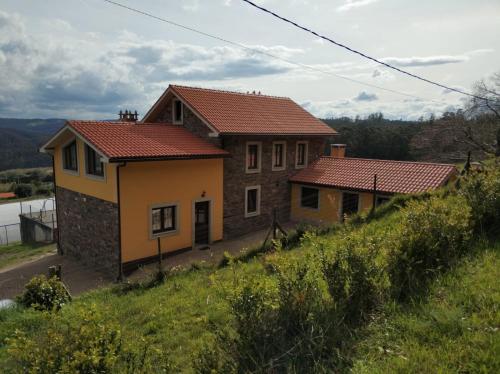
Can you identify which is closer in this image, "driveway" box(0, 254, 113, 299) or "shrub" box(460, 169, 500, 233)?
"shrub" box(460, 169, 500, 233)

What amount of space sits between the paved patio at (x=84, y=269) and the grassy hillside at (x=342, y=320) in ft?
21.1

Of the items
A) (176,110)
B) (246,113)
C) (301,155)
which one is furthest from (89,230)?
(301,155)

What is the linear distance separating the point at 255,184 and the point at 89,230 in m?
7.27

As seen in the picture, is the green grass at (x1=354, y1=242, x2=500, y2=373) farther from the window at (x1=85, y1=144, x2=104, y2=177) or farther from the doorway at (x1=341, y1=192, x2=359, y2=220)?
the doorway at (x1=341, y1=192, x2=359, y2=220)

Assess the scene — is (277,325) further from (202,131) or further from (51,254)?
(51,254)

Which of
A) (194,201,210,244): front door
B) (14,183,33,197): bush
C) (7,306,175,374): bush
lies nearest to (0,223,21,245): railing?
(194,201,210,244): front door

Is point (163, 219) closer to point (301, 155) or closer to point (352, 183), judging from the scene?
point (352, 183)

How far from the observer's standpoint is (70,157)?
48.3ft

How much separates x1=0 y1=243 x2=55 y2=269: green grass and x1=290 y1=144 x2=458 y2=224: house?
12.8 meters

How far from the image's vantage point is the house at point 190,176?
1191cm

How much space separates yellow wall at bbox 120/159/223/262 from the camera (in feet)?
38.4

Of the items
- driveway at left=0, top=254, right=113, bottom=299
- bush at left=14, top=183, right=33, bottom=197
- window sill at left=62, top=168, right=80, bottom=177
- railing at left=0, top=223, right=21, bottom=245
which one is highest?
window sill at left=62, top=168, right=80, bottom=177

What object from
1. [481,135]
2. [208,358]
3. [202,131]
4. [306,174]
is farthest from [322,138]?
[208,358]

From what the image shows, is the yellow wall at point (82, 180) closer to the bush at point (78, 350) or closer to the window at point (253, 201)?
the window at point (253, 201)
